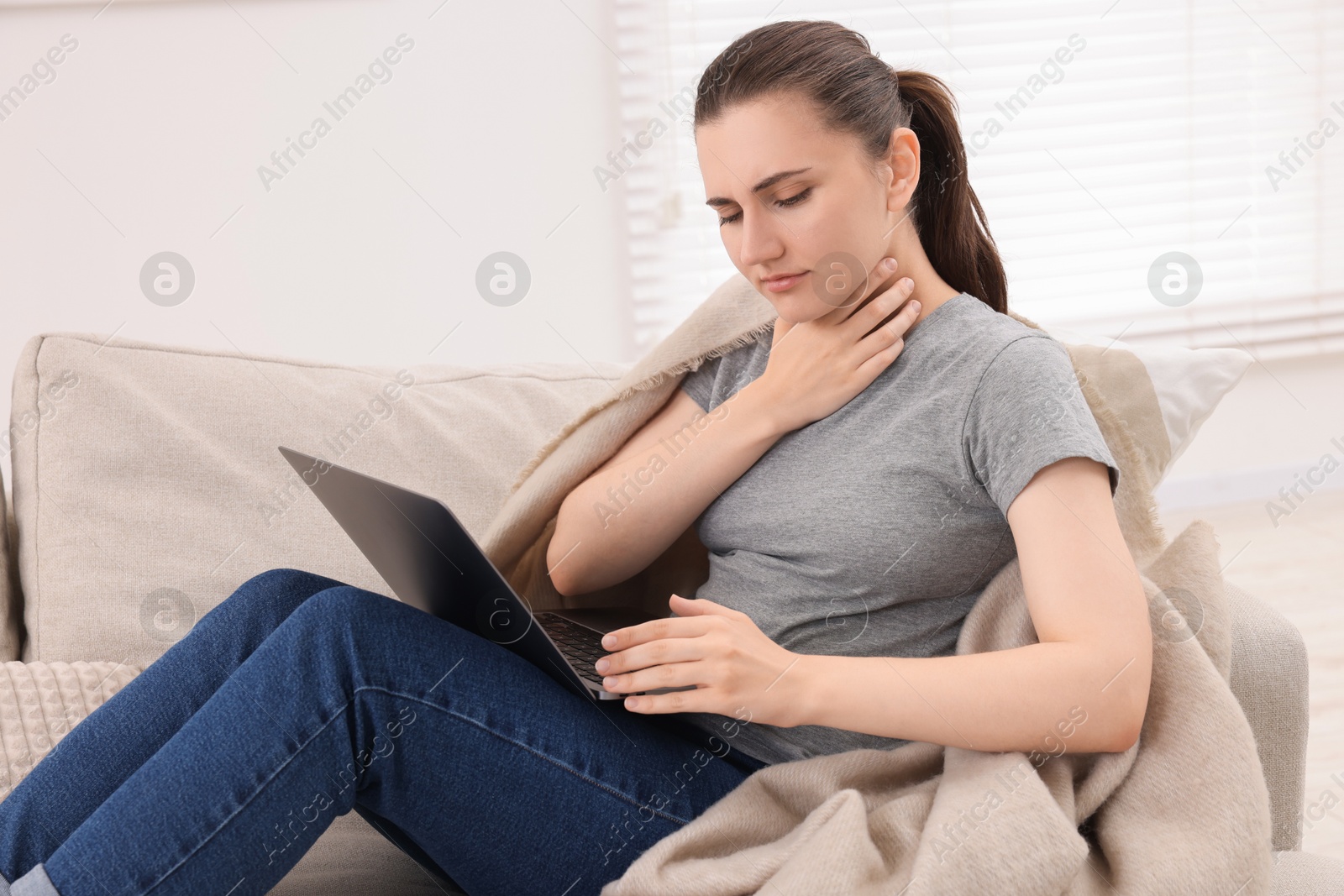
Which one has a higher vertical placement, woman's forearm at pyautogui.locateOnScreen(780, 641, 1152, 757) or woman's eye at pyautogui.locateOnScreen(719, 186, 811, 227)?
woman's eye at pyautogui.locateOnScreen(719, 186, 811, 227)

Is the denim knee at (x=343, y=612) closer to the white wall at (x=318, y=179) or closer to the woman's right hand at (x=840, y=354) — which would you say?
the woman's right hand at (x=840, y=354)

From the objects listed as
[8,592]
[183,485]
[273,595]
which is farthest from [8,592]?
[273,595]

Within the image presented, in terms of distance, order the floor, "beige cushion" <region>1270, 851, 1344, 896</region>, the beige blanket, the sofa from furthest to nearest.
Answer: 1. the floor
2. the sofa
3. "beige cushion" <region>1270, 851, 1344, 896</region>
4. the beige blanket

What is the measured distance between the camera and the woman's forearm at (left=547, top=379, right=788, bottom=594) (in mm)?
1147

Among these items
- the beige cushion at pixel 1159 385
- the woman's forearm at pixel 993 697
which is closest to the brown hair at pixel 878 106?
the beige cushion at pixel 1159 385

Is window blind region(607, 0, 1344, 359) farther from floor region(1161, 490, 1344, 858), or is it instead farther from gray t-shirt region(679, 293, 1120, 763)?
gray t-shirt region(679, 293, 1120, 763)

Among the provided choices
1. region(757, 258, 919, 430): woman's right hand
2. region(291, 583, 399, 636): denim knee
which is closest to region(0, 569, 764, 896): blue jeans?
region(291, 583, 399, 636): denim knee

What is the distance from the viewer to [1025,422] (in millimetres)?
932

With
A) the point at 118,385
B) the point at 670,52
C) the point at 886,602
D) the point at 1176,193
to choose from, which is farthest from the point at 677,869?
the point at 1176,193

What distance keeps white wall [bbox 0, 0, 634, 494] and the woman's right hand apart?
1.61 metres

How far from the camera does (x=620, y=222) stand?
2727 mm

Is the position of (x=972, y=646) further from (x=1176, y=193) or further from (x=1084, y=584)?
(x=1176, y=193)

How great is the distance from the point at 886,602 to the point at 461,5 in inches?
77.7

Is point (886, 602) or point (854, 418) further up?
point (854, 418)
